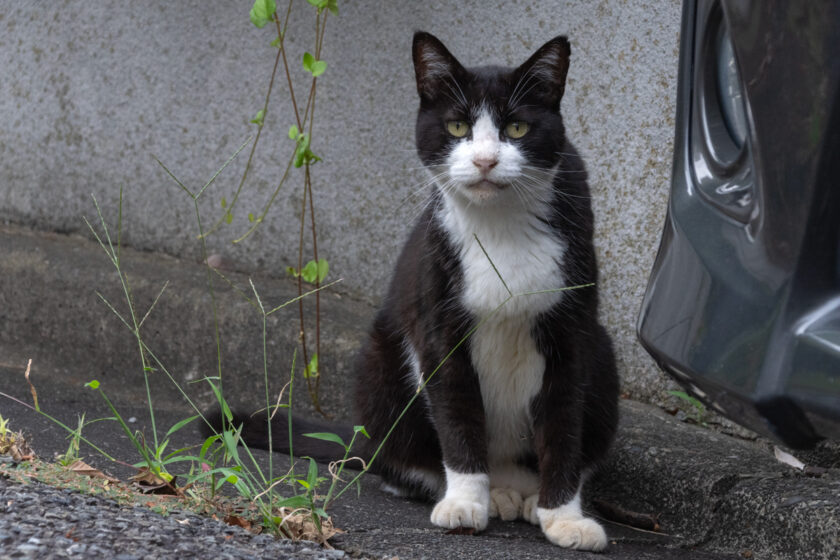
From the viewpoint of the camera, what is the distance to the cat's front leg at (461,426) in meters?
2.41

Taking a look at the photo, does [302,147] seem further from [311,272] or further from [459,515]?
[459,515]

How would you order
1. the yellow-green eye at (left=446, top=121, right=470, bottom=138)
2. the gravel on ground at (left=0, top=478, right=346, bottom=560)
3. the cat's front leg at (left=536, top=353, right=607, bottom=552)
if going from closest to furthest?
1. the gravel on ground at (left=0, top=478, right=346, bottom=560)
2. the cat's front leg at (left=536, top=353, right=607, bottom=552)
3. the yellow-green eye at (left=446, top=121, right=470, bottom=138)

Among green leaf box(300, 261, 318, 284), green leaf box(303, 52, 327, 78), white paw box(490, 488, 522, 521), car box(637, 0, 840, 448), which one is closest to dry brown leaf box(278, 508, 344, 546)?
white paw box(490, 488, 522, 521)

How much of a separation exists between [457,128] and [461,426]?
2.44 ft

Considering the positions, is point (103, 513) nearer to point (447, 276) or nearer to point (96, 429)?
point (447, 276)

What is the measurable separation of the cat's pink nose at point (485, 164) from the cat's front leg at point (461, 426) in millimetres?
455

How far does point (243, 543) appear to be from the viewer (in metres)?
1.78

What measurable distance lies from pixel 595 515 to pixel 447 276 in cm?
78

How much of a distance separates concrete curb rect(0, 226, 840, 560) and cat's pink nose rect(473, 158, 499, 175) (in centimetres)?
93

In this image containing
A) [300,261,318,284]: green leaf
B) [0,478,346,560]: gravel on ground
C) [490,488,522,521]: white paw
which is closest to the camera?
[0,478,346,560]: gravel on ground

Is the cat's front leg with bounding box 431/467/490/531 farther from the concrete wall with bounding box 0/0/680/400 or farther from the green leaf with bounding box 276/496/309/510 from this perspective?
the concrete wall with bounding box 0/0/680/400

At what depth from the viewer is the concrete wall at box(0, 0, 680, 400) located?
319cm

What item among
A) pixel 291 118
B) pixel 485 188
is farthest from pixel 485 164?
pixel 291 118

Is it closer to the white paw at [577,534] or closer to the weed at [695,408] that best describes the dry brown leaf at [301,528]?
the white paw at [577,534]
